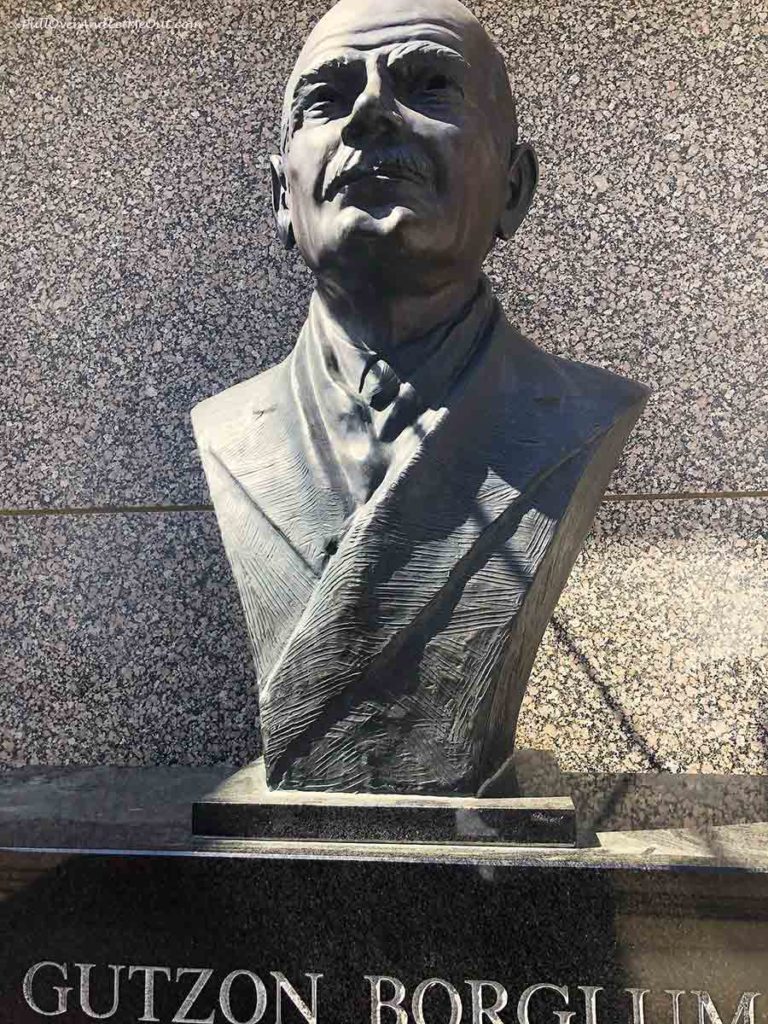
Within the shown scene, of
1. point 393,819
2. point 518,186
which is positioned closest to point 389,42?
point 518,186

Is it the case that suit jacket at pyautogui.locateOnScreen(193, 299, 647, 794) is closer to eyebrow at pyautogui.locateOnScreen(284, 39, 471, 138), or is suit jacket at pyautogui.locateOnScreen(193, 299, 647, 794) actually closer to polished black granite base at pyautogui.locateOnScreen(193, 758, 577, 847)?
polished black granite base at pyautogui.locateOnScreen(193, 758, 577, 847)

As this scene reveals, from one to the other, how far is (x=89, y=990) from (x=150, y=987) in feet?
0.37

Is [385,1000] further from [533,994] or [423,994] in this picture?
[533,994]

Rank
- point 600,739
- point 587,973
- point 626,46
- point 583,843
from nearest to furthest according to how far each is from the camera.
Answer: point 587,973
point 583,843
point 600,739
point 626,46

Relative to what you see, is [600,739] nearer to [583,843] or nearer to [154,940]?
[583,843]

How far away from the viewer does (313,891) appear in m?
1.70

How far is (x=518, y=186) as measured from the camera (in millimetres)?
2041

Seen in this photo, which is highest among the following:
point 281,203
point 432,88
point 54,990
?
point 432,88

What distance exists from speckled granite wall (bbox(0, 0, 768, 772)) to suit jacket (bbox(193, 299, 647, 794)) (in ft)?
3.39

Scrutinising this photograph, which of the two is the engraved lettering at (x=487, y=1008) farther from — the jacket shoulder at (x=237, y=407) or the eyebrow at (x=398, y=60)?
the eyebrow at (x=398, y=60)

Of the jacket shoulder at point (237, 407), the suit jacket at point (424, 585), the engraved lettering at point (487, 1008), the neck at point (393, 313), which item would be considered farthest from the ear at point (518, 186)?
the engraved lettering at point (487, 1008)

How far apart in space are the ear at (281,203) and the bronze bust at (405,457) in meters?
0.06

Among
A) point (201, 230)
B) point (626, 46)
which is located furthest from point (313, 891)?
point (626, 46)

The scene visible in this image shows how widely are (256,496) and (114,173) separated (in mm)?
1717
